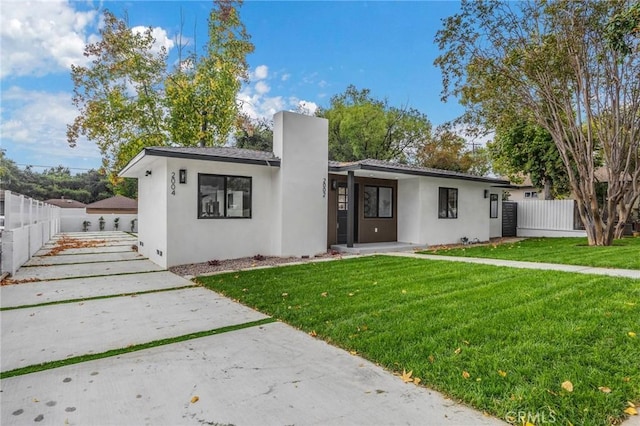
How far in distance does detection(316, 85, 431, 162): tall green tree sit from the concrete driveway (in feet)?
70.6

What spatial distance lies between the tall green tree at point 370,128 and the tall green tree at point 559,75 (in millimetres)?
12969

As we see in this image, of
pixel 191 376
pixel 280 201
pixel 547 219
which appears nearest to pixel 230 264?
pixel 280 201

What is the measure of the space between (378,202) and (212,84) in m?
11.5

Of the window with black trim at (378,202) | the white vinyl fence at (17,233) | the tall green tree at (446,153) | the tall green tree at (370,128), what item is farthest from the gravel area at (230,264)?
the tall green tree at (446,153)

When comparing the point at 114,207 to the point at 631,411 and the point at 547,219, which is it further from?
the point at 631,411

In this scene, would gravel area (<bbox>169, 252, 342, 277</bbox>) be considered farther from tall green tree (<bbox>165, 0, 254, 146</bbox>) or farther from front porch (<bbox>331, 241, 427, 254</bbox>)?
tall green tree (<bbox>165, 0, 254, 146</bbox>)

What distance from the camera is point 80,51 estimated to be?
18.1 meters

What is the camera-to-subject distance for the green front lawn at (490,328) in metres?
2.63

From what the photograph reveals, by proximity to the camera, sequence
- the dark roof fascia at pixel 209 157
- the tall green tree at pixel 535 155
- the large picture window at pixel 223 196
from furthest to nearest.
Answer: the tall green tree at pixel 535 155
the large picture window at pixel 223 196
the dark roof fascia at pixel 209 157

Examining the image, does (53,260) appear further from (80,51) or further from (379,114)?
(379,114)

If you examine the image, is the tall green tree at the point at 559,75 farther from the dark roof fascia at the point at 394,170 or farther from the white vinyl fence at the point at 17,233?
the white vinyl fence at the point at 17,233

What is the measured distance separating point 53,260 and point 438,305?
10700 mm

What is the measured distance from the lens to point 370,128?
83.3 feet

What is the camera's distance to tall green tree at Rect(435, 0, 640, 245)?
1044 centimetres
